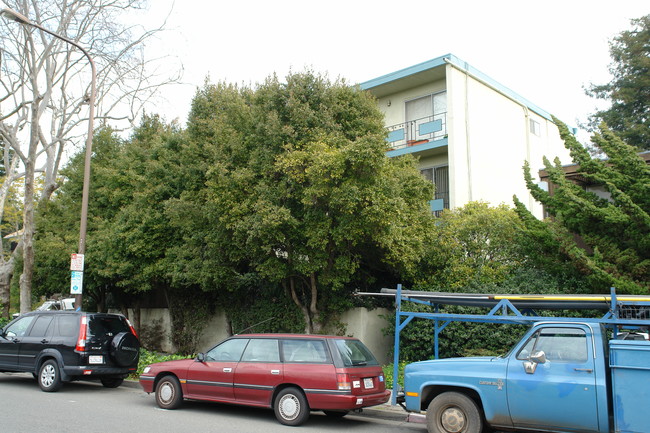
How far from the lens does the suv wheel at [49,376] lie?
1198cm

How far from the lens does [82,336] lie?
1208 centimetres

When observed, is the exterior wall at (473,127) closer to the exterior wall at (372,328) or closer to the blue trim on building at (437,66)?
the blue trim on building at (437,66)

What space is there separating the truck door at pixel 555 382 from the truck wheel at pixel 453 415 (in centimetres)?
54

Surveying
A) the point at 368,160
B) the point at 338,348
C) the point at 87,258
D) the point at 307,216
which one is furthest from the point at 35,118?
the point at 338,348

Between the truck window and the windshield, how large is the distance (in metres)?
2.78

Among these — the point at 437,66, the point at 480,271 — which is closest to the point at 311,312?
the point at 480,271

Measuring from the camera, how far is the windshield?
9.30 metres

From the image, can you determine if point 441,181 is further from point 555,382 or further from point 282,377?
point 555,382

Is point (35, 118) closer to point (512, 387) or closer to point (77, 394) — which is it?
point (77, 394)

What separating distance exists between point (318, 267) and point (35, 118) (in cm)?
1385

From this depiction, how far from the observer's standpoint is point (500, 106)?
23.4 meters

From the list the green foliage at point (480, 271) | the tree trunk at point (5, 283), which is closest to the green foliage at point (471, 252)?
the green foliage at point (480, 271)

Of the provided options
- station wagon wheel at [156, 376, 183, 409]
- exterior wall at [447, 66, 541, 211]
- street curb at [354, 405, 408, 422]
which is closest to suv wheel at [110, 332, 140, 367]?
station wagon wheel at [156, 376, 183, 409]

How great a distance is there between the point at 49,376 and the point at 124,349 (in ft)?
5.30
